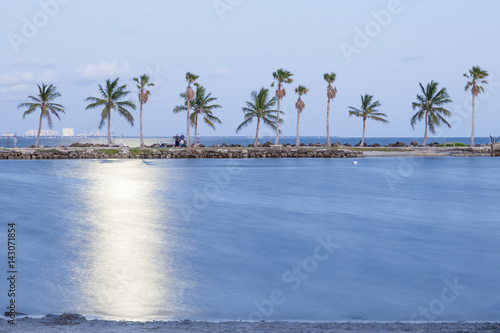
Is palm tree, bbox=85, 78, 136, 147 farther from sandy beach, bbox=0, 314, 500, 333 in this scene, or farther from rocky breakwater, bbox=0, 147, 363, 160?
sandy beach, bbox=0, 314, 500, 333

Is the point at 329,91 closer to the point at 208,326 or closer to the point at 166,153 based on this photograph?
the point at 166,153

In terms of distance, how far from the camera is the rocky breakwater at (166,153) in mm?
78250

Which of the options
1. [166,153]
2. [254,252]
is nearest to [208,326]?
[254,252]

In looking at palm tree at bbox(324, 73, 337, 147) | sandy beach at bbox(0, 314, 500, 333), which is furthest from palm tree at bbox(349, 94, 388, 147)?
sandy beach at bbox(0, 314, 500, 333)

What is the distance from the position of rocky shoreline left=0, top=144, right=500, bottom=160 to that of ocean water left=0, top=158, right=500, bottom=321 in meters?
37.4

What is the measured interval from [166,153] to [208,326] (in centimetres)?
7369

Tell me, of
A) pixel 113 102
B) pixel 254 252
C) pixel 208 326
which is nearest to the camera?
pixel 208 326

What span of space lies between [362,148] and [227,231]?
76.7m

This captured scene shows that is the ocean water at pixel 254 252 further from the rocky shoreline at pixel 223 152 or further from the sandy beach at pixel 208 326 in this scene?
the rocky shoreline at pixel 223 152

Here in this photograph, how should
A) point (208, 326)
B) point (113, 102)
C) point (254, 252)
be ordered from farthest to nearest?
point (113, 102)
point (254, 252)
point (208, 326)

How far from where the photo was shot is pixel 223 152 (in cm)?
8356

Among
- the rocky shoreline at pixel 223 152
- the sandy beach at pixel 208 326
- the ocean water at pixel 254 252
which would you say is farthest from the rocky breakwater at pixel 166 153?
the sandy beach at pixel 208 326

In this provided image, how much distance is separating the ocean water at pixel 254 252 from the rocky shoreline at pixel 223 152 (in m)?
37.4

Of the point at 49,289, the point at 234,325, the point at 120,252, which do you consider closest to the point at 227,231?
the point at 120,252
